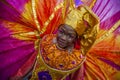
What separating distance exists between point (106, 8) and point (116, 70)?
1.16ft

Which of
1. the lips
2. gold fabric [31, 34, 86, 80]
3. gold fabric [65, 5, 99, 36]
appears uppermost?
gold fabric [65, 5, 99, 36]

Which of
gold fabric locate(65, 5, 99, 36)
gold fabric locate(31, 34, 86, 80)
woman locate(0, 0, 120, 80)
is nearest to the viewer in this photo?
gold fabric locate(65, 5, 99, 36)

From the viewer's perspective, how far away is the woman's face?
1864mm

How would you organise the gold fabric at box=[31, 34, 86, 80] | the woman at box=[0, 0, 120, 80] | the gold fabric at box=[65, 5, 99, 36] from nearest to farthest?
the gold fabric at box=[65, 5, 99, 36], the gold fabric at box=[31, 34, 86, 80], the woman at box=[0, 0, 120, 80]

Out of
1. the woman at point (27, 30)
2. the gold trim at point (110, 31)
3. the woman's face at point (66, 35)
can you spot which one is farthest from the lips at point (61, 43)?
the gold trim at point (110, 31)

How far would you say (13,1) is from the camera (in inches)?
85.7

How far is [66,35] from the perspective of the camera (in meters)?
1.88

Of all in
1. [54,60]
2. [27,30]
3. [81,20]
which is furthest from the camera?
[27,30]

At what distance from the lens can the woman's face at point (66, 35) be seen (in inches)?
73.4

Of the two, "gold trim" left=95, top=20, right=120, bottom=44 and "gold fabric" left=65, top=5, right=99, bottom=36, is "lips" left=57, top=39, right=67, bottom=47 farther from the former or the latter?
"gold trim" left=95, top=20, right=120, bottom=44

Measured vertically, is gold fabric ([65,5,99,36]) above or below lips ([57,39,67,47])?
above

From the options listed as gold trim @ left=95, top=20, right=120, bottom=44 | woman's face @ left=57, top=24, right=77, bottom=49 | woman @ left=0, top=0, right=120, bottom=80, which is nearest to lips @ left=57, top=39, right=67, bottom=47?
woman's face @ left=57, top=24, right=77, bottom=49

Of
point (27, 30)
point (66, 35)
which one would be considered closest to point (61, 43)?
point (66, 35)

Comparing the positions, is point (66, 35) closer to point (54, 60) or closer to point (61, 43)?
point (61, 43)
